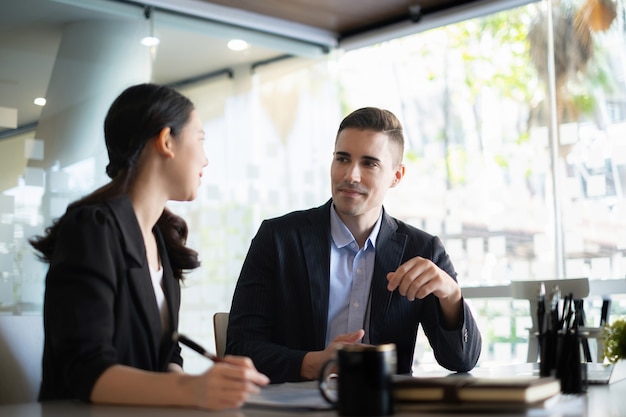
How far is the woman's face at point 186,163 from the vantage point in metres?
1.88

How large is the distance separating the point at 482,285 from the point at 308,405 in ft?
14.9

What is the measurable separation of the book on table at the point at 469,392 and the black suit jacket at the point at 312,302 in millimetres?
853

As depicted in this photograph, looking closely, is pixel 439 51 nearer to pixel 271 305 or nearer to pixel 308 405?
pixel 271 305

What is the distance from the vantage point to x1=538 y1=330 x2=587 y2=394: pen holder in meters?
1.63

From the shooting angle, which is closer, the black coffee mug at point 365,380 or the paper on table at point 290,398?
the black coffee mug at point 365,380

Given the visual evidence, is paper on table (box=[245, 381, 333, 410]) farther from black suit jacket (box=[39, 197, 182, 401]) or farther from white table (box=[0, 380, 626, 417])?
black suit jacket (box=[39, 197, 182, 401])

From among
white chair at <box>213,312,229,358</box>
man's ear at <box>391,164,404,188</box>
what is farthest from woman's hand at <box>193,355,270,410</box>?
man's ear at <box>391,164,404,188</box>

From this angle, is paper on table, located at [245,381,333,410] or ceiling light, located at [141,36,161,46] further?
ceiling light, located at [141,36,161,46]

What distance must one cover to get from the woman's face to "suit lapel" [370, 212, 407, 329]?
67 centimetres

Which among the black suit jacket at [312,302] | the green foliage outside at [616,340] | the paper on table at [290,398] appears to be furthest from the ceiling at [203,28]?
the green foliage outside at [616,340]

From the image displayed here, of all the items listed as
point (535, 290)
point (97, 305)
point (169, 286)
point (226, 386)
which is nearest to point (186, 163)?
point (169, 286)

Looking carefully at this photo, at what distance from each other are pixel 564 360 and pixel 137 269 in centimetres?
87

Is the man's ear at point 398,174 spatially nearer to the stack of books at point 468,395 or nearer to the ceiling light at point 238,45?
the stack of books at point 468,395

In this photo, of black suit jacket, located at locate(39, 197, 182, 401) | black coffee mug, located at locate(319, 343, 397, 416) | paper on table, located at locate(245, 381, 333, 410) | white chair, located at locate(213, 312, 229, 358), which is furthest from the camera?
white chair, located at locate(213, 312, 229, 358)
